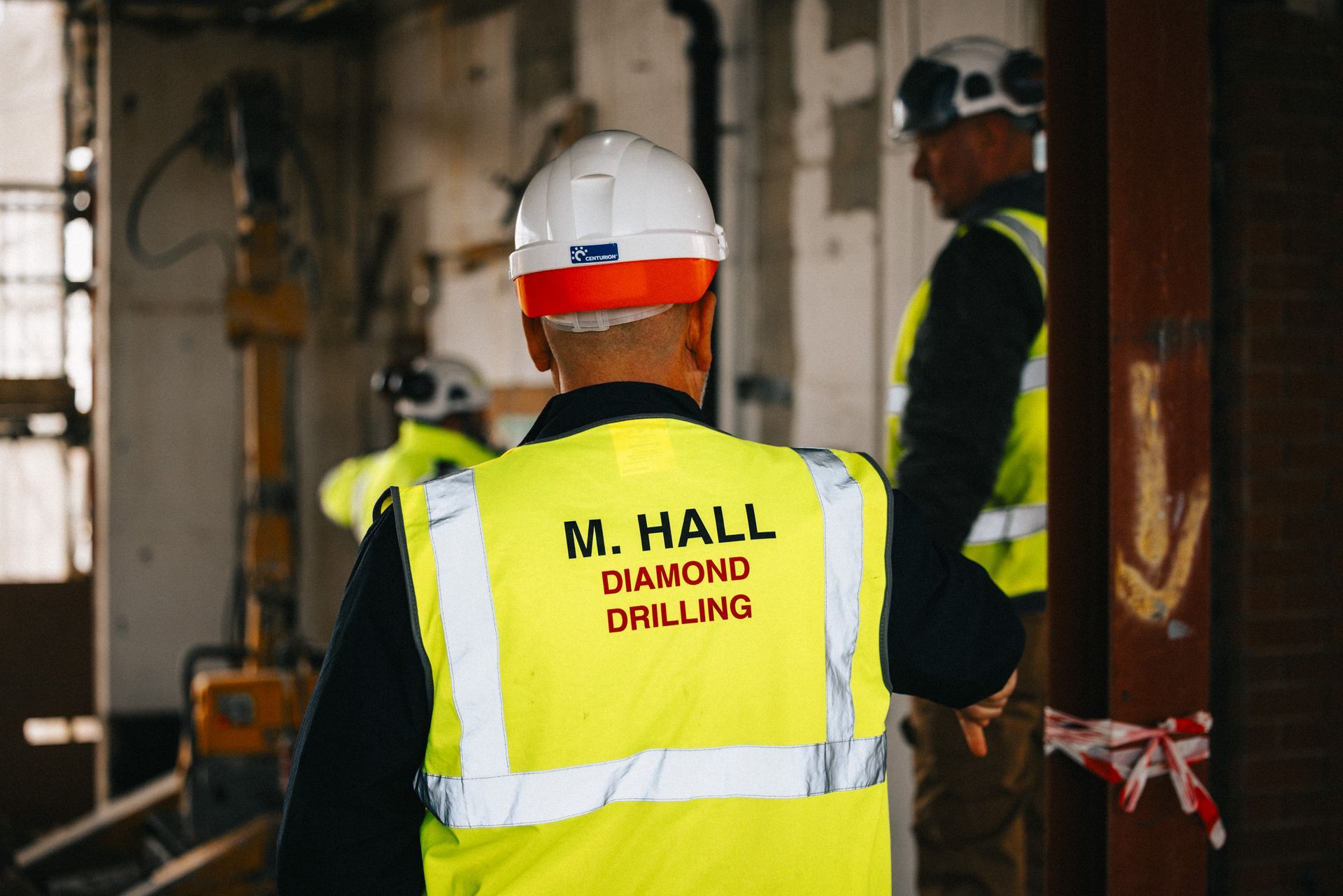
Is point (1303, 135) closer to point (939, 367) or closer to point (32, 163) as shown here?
point (939, 367)

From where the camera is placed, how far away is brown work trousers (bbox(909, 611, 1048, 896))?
298cm

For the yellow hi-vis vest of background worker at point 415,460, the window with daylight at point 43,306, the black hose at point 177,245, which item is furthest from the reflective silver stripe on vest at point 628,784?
the window with daylight at point 43,306

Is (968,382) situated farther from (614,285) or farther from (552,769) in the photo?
(552,769)

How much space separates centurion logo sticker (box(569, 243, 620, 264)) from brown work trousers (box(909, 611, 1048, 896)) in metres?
1.74

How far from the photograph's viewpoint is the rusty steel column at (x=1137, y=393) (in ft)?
6.66

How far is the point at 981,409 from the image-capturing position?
2.69 metres

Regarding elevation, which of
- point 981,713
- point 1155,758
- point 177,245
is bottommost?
point 1155,758

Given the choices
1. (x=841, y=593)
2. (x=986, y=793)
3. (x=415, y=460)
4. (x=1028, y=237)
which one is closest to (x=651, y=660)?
(x=841, y=593)

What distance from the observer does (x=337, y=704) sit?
1.42 meters

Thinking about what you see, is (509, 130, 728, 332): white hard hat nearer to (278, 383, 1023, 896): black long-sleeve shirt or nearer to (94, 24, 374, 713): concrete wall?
(278, 383, 1023, 896): black long-sleeve shirt

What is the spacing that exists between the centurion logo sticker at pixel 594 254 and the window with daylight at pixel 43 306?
781cm

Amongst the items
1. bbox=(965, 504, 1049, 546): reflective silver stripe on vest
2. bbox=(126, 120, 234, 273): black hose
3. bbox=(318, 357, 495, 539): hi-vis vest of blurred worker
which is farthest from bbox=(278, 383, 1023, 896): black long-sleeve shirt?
bbox=(126, 120, 234, 273): black hose

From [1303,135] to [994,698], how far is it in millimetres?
2190

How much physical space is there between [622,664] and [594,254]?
0.52 m
